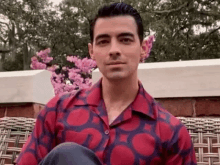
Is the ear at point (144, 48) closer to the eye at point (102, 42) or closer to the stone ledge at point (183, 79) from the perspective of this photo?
the eye at point (102, 42)

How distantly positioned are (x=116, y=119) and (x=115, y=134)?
72 mm

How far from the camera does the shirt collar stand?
160 cm

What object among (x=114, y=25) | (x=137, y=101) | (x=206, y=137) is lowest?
(x=206, y=137)

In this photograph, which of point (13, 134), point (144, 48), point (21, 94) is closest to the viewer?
point (144, 48)

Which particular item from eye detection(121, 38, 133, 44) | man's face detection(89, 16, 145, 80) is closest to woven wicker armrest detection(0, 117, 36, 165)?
man's face detection(89, 16, 145, 80)

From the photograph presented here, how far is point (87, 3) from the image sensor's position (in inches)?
675

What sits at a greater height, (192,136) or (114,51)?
(114,51)

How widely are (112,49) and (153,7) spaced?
48.9 ft

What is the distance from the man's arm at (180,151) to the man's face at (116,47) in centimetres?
35

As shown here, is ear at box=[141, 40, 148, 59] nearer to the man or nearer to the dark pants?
the man

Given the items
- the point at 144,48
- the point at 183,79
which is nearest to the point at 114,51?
the point at 144,48

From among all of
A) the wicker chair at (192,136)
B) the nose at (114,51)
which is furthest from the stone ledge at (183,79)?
the nose at (114,51)

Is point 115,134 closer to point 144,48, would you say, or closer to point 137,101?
point 137,101

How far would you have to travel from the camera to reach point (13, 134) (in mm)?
1996
